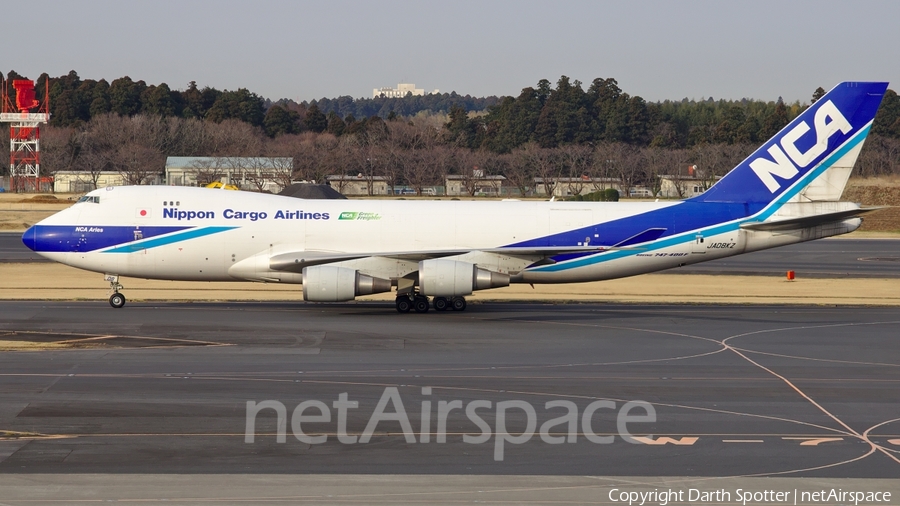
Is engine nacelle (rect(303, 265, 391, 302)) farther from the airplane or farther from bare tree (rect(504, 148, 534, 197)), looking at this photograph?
bare tree (rect(504, 148, 534, 197))

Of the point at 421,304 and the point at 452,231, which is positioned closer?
the point at 421,304

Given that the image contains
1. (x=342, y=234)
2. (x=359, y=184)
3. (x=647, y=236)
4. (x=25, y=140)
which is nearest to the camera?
(x=342, y=234)

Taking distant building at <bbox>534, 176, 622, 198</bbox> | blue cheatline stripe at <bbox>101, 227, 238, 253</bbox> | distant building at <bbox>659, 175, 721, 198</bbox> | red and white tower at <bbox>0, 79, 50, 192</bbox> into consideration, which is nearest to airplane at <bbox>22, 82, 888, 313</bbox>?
blue cheatline stripe at <bbox>101, 227, 238, 253</bbox>

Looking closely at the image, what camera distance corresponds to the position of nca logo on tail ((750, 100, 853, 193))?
36.6m

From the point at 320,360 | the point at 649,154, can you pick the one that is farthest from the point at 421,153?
the point at 320,360

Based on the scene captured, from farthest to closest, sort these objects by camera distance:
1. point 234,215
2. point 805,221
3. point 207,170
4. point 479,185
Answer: point 479,185 < point 207,170 < point 805,221 < point 234,215

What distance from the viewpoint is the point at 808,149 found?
1459 inches

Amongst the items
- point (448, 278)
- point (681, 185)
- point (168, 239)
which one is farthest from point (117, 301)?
point (681, 185)

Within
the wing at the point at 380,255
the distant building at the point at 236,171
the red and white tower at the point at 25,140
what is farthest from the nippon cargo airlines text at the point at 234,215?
the red and white tower at the point at 25,140

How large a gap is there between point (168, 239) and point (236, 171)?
3879 inches

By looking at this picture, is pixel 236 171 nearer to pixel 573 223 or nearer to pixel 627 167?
pixel 627 167

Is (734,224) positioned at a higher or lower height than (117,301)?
higher

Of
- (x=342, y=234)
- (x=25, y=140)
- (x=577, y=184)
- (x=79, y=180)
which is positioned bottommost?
(x=342, y=234)

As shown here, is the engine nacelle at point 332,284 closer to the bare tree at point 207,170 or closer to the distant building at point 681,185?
the bare tree at point 207,170
